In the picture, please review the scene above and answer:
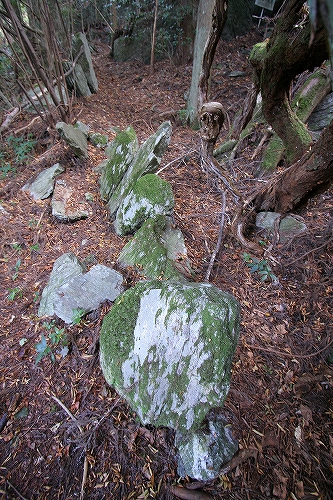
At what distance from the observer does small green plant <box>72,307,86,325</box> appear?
2309 mm

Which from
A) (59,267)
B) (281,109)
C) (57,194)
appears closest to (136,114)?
(57,194)

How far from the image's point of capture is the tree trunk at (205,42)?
391cm

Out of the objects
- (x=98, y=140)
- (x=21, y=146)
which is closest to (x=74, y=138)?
(x=98, y=140)

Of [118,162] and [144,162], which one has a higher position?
[144,162]

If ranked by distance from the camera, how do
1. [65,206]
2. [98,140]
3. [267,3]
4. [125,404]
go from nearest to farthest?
[125,404], [65,206], [98,140], [267,3]

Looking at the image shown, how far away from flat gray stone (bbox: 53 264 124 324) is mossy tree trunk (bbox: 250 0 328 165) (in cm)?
249

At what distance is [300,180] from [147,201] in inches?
67.9

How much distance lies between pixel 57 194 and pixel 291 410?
3.75 m

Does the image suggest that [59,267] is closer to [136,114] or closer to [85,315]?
[85,315]

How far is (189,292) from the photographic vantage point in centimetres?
172

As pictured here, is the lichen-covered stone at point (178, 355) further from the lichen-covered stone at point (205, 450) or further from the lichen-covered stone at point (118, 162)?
the lichen-covered stone at point (118, 162)

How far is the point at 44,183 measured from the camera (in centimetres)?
415

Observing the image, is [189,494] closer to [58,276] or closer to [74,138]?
[58,276]

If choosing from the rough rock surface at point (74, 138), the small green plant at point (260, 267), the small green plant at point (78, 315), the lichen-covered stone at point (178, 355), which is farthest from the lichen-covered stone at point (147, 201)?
the rough rock surface at point (74, 138)
